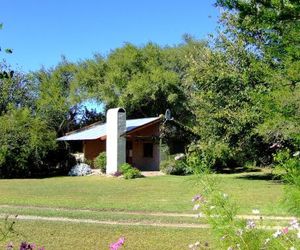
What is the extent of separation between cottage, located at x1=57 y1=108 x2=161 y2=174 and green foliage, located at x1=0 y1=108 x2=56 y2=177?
412 cm

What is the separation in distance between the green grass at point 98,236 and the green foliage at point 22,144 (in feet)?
72.4

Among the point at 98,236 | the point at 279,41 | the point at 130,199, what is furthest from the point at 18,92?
the point at 279,41

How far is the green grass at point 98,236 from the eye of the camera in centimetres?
951

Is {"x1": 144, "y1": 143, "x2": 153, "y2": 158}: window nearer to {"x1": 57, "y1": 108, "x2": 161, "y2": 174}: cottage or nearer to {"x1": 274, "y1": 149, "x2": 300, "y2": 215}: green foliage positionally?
{"x1": 57, "y1": 108, "x2": 161, "y2": 174}: cottage

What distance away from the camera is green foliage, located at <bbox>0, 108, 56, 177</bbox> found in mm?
33938

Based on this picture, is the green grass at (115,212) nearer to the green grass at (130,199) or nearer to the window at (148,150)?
the green grass at (130,199)

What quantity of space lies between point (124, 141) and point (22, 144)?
6.90 meters

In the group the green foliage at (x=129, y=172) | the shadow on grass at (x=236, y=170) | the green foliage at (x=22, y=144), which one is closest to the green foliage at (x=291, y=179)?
the green foliage at (x=129, y=172)

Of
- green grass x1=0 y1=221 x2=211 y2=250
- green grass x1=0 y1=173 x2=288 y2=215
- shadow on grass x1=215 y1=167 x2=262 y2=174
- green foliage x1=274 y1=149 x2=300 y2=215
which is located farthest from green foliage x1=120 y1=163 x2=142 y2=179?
green foliage x1=274 y1=149 x2=300 y2=215

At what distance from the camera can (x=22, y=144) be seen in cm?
3459

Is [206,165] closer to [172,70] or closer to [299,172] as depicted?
[299,172]

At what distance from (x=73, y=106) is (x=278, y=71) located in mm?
49769

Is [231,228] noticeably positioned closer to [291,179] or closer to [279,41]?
[291,179]

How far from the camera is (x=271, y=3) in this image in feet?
14.6
